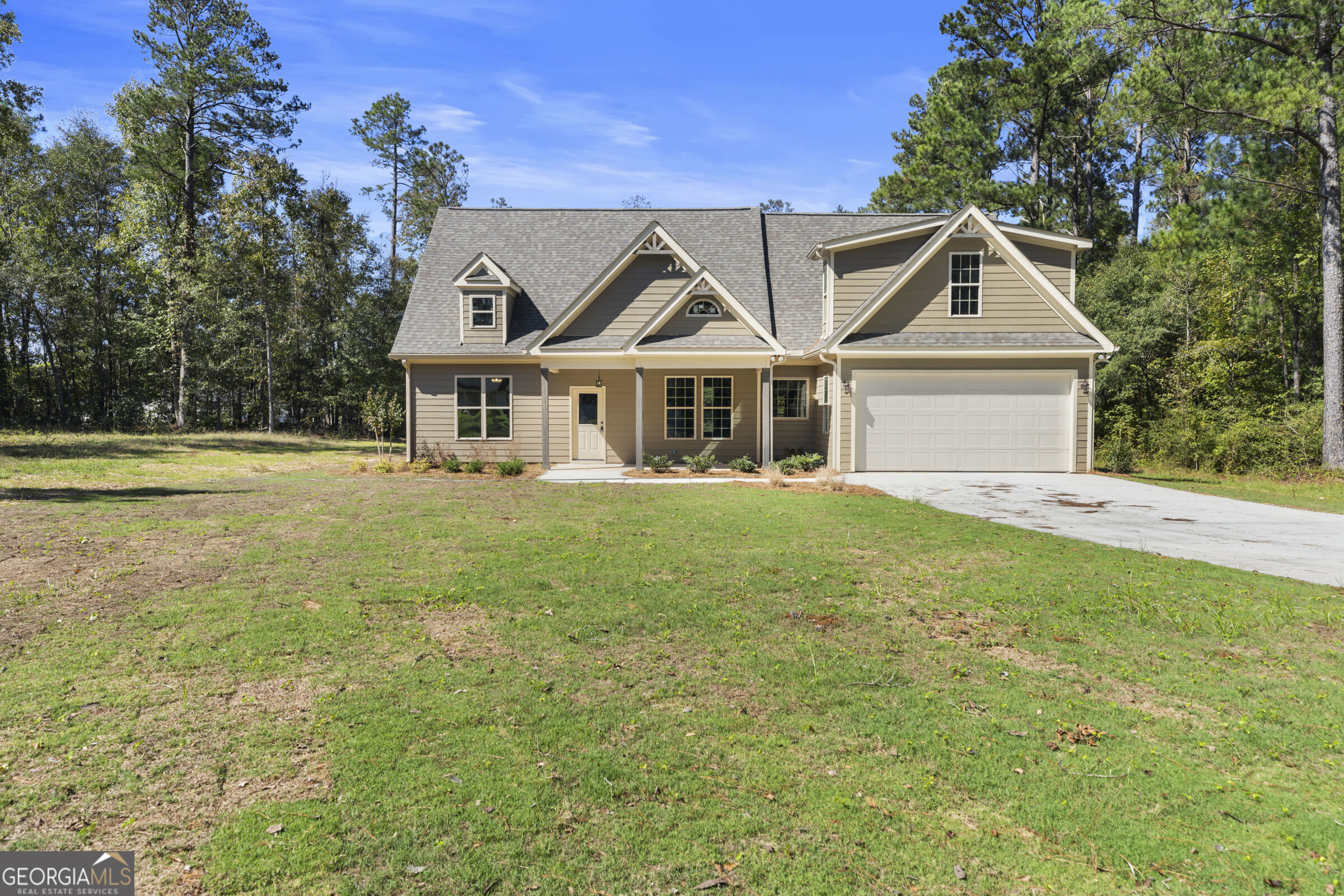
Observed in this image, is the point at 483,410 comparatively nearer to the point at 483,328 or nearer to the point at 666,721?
the point at 483,328

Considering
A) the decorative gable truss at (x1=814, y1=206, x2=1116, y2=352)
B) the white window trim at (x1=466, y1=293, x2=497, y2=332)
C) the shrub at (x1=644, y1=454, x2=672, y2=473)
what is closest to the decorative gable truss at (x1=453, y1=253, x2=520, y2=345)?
the white window trim at (x1=466, y1=293, x2=497, y2=332)

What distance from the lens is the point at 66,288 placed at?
30.2 meters

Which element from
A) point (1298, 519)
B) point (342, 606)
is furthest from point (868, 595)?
point (1298, 519)

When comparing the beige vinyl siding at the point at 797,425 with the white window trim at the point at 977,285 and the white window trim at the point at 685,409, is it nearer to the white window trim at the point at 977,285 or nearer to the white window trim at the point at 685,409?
the white window trim at the point at 685,409

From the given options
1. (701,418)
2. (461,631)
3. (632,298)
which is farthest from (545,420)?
(461,631)

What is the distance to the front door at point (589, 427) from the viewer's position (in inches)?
852

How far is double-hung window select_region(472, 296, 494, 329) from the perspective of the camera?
69.6ft

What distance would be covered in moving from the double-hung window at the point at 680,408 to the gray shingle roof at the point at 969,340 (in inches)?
196

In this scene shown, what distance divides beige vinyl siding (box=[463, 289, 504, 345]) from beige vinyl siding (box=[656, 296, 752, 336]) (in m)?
4.95

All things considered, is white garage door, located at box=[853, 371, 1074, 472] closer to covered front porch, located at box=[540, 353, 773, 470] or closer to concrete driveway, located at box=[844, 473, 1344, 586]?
concrete driveway, located at box=[844, 473, 1344, 586]

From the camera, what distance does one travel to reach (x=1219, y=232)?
1912 cm

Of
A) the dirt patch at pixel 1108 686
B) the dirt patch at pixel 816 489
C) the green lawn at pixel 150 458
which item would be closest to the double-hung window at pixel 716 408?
the dirt patch at pixel 816 489

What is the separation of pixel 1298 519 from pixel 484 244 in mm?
21932
